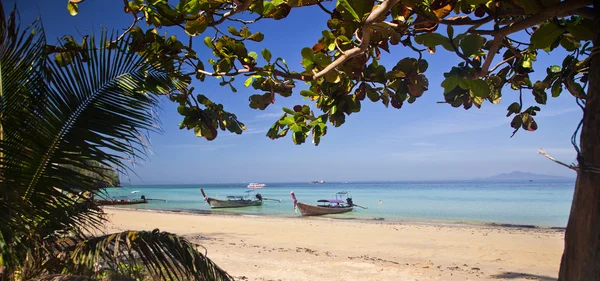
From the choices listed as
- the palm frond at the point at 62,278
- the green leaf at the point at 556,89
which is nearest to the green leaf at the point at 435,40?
the green leaf at the point at 556,89

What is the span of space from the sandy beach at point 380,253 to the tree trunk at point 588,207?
4.59 meters

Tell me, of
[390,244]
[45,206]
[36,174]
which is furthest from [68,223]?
[390,244]

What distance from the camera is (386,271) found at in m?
7.46

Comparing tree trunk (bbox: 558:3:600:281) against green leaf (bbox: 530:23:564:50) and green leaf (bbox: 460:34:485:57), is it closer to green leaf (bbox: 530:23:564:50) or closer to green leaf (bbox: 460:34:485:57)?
green leaf (bbox: 530:23:564:50)

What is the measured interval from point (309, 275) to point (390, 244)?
616 cm

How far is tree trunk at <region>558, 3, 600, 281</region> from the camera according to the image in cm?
134

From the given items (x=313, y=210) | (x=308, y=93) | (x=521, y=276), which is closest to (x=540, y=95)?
(x=308, y=93)

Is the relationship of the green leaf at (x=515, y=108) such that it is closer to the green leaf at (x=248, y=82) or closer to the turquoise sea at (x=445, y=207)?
the green leaf at (x=248, y=82)

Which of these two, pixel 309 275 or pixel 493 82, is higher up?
pixel 493 82

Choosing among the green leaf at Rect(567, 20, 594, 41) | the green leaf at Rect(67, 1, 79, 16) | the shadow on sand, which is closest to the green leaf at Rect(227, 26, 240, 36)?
the green leaf at Rect(67, 1, 79, 16)

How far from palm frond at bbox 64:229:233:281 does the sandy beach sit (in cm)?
268

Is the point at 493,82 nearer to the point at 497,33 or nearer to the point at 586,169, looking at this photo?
the point at 497,33

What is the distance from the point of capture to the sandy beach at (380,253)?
735 centimetres

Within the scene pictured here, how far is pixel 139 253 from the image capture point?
2178 millimetres
